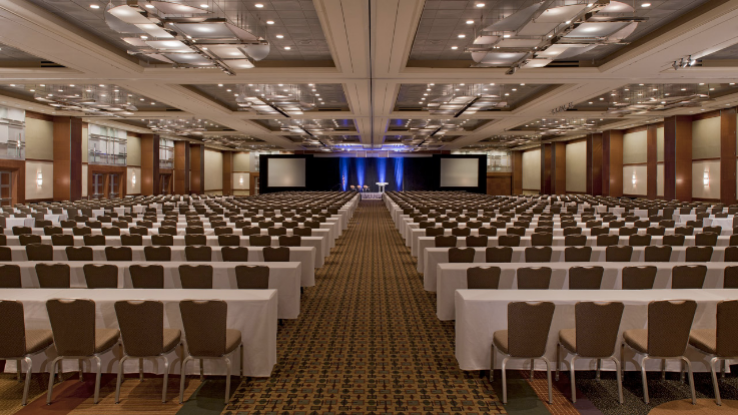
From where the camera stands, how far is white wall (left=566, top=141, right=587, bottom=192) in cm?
3684

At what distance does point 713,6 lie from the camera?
9.52m

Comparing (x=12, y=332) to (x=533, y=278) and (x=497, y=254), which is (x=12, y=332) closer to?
(x=533, y=278)

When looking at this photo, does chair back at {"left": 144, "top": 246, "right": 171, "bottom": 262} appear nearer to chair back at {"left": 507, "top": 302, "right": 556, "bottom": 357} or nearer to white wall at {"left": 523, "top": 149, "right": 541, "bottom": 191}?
chair back at {"left": 507, "top": 302, "right": 556, "bottom": 357}

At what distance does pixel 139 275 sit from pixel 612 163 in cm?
3162

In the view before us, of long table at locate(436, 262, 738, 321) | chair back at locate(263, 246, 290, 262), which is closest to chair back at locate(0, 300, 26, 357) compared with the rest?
chair back at locate(263, 246, 290, 262)

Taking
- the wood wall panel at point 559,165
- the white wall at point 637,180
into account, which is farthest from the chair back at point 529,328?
the wood wall panel at point 559,165

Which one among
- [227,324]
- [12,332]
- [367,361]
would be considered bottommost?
[367,361]

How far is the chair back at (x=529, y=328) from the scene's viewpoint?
407cm

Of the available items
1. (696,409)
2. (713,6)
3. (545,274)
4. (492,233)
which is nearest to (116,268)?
(545,274)

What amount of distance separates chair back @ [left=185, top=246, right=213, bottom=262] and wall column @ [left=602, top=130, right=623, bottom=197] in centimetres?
2954

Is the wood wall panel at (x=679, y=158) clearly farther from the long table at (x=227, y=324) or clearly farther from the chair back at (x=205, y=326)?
the chair back at (x=205, y=326)

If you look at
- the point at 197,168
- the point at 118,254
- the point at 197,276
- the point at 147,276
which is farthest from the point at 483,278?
the point at 197,168

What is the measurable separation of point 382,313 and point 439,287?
1.02 m

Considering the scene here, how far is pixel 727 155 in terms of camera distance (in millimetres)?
20469
